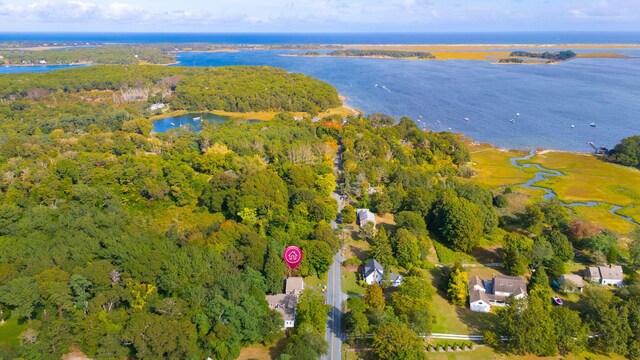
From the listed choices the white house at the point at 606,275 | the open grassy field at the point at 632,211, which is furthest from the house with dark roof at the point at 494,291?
the open grassy field at the point at 632,211

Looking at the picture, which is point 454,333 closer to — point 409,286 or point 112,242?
point 409,286

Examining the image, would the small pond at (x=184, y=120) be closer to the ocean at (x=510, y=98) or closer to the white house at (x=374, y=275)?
the ocean at (x=510, y=98)

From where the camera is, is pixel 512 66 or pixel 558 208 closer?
pixel 558 208

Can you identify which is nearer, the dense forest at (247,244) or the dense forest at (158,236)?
the dense forest at (158,236)

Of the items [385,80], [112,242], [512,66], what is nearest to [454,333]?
[112,242]

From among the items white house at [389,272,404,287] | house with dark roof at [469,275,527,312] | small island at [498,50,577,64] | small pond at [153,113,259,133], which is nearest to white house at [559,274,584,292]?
house with dark roof at [469,275,527,312]
